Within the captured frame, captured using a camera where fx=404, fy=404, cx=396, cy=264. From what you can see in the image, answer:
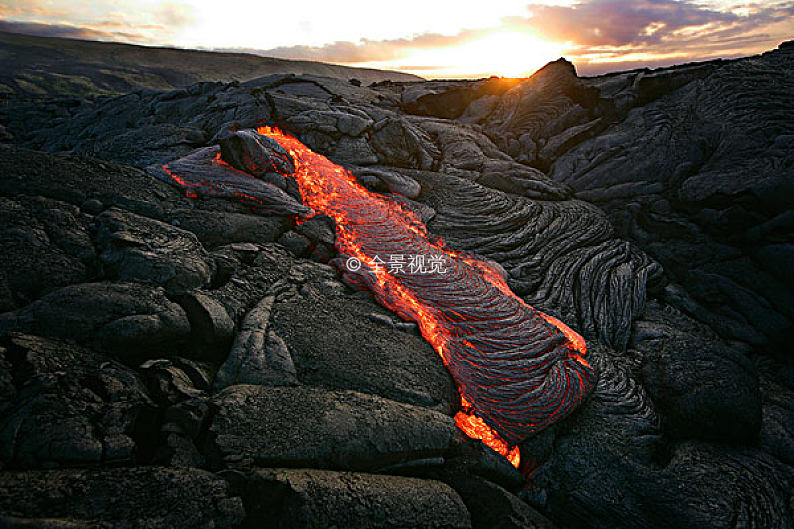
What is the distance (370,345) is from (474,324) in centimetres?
195

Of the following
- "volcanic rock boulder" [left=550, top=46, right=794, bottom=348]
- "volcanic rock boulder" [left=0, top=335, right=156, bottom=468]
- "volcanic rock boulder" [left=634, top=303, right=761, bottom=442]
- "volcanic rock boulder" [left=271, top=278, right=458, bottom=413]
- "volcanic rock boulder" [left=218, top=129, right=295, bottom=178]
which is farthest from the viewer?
"volcanic rock boulder" [left=218, top=129, right=295, bottom=178]

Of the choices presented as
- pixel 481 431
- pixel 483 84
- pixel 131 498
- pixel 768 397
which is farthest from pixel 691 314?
pixel 483 84

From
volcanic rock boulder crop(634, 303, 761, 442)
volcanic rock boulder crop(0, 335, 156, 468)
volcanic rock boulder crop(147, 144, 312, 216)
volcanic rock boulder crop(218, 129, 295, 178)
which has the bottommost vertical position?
volcanic rock boulder crop(634, 303, 761, 442)

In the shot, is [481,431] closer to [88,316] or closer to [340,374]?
[340,374]

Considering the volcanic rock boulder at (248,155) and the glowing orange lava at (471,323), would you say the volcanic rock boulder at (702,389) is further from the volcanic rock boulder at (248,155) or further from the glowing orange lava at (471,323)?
the volcanic rock boulder at (248,155)

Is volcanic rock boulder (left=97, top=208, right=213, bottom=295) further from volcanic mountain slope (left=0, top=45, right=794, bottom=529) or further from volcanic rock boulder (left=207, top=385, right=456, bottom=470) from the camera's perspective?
volcanic rock boulder (left=207, top=385, right=456, bottom=470)

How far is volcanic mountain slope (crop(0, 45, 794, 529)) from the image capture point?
10.9 feet

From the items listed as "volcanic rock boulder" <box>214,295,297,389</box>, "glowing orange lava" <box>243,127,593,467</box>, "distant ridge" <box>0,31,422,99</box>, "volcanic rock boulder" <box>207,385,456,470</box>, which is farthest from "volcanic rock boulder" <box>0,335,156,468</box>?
"distant ridge" <box>0,31,422,99</box>

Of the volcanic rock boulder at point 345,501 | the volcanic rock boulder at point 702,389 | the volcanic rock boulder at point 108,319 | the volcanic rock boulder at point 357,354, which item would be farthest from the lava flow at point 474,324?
the volcanic rock boulder at point 108,319

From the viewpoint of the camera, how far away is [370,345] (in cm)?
559

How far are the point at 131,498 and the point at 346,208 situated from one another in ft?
22.7

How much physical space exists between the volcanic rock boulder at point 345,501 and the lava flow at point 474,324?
1.66 meters

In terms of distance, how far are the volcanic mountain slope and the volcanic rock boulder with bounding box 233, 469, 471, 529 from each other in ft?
0.06

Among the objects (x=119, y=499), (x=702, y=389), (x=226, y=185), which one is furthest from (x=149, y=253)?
(x=702, y=389)
